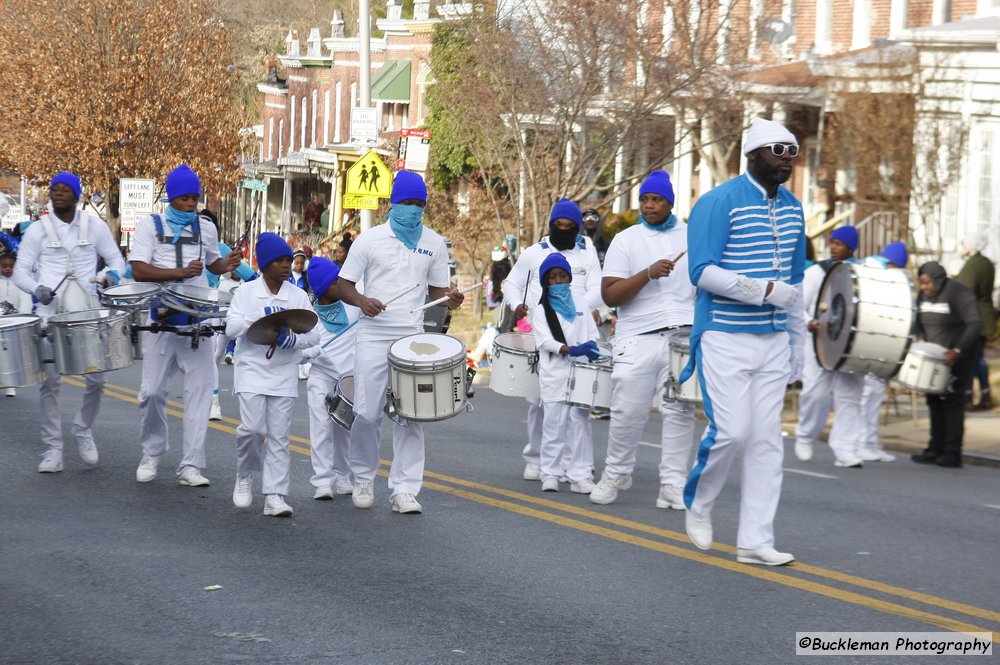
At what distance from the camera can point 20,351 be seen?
10.0 metres

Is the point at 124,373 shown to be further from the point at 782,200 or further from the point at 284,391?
the point at 782,200

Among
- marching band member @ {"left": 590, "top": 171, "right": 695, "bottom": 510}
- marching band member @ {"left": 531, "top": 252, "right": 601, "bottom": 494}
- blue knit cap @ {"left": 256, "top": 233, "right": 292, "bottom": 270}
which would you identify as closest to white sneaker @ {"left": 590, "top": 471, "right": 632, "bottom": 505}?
marching band member @ {"left": 590, "top": 171, "right": 695, "bottom": 510}

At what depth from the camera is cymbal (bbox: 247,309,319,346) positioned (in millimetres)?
9578

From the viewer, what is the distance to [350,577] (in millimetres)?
8047

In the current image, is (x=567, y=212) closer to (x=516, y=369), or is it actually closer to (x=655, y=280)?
(x=516, y=369)

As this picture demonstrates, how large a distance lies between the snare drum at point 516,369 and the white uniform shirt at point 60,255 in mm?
2871

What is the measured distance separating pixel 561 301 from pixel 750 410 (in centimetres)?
341

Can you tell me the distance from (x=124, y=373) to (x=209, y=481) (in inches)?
431

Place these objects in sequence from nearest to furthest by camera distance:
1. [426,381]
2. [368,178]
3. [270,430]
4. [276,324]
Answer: [426,381] < [276,324] < [270,430] < [368,178]

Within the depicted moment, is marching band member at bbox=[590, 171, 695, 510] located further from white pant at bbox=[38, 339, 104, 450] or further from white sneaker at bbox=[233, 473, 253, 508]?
white pant at bbox=[38, 339, 104, 450]

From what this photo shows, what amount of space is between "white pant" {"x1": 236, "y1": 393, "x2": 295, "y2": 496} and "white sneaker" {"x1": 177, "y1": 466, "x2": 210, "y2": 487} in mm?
1235

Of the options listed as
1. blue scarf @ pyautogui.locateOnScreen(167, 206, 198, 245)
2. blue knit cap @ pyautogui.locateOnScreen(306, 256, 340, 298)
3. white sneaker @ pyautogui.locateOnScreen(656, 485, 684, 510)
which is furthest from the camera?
blue scarf @ pyautogui.locateOnScreen(167, 206, 198, 245)

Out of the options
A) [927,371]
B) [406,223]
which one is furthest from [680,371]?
[927,371]

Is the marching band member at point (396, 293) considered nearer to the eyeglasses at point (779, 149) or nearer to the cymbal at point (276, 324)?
the cymbal at point (276, 324)
